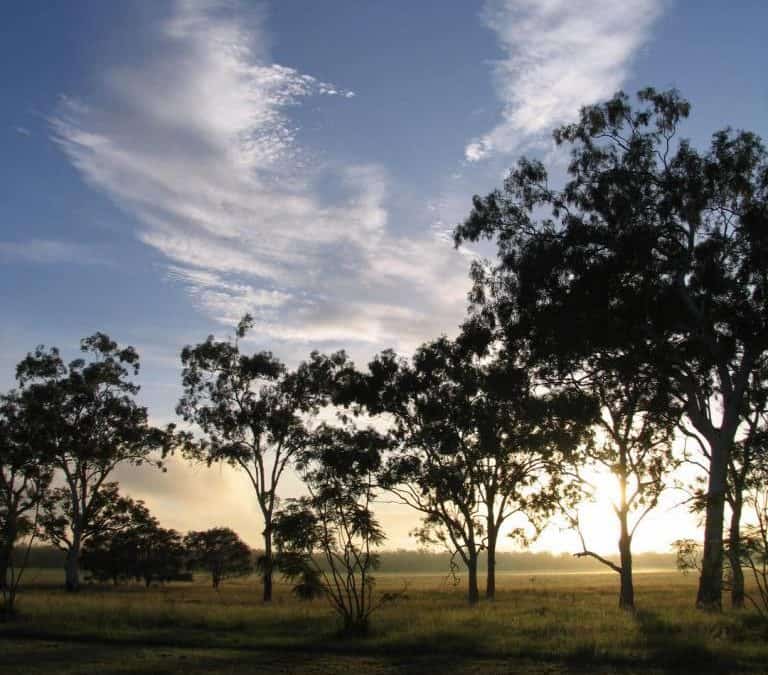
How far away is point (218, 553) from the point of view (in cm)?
8250

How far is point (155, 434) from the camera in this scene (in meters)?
56.5

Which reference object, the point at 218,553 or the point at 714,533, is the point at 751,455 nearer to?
the point at 714,533

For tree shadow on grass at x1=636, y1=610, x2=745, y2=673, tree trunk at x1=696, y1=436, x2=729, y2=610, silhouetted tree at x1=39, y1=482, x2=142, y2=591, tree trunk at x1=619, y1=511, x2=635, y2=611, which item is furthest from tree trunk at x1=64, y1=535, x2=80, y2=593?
tree shadow on grass at x1=636, y1=610, x2=745, y2=673

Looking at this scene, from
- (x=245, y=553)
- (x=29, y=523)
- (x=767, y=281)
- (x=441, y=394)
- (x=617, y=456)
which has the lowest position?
(x=245, y=553)

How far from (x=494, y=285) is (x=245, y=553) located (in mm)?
63149

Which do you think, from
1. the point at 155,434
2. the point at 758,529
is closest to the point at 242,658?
the point at 758,529

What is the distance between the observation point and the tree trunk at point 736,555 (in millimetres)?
19359

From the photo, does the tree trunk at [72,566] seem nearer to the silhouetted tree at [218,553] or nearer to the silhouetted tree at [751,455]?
the silhouetted tree at [218,553]

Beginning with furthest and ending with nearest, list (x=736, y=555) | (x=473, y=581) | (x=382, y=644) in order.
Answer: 1. (x=473, y=581)
2. (x=736, y=555)
3. (x=382, y=644)

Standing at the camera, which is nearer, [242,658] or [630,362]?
[242,658]

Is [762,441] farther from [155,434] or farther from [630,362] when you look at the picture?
[155,434]

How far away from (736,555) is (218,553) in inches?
2793

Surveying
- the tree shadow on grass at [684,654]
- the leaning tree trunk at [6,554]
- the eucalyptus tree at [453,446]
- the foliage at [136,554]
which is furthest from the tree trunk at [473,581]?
the foliage at [136,554]

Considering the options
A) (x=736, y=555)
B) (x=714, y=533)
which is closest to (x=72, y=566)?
(x=714, y=533)
